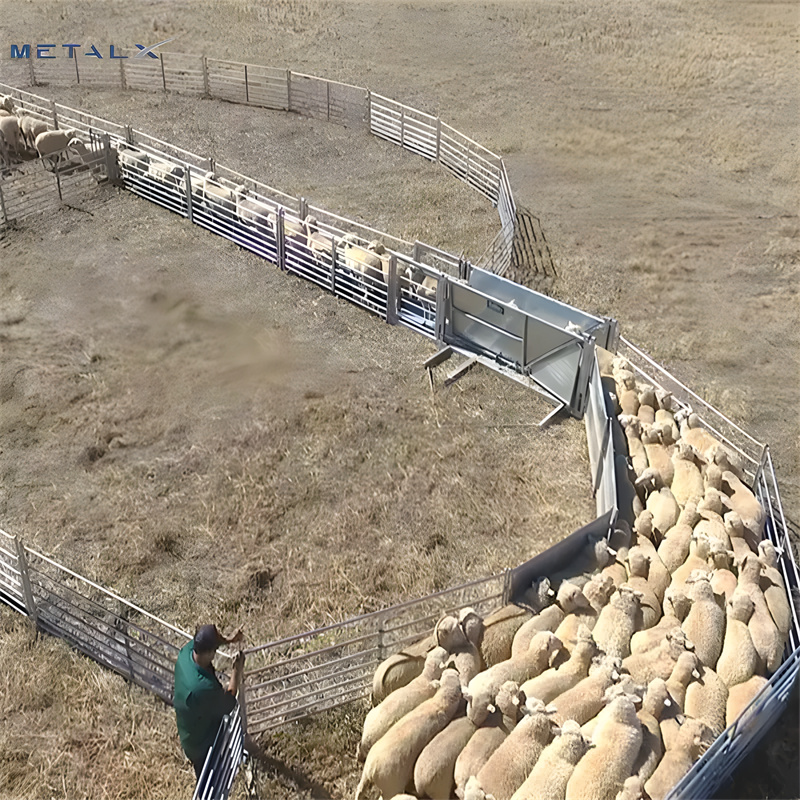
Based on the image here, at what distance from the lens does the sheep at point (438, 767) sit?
6.83 metres

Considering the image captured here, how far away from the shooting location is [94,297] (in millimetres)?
14664

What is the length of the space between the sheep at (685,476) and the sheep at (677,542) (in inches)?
13.2

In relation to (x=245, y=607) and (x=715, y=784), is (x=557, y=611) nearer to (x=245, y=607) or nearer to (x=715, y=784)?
(x=715, y=784)

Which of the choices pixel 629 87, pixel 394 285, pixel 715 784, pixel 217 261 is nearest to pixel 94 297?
pixel 217 261

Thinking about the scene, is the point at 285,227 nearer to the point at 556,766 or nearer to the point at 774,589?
the point at 774,589

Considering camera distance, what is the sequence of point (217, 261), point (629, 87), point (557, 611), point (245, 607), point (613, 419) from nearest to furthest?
point (557, 611) < point (245, 607) < point (613, 419) < point (217, 261) < point (629, 87)

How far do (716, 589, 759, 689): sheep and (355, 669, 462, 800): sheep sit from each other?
244 centimetres

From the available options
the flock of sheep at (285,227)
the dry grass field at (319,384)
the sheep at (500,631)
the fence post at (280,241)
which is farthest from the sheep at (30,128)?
the sheep at (500,631)

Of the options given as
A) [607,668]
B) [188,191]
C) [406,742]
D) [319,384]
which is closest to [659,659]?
[607,668]

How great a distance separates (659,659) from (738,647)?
2.46ft

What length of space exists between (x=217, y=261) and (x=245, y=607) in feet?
27.2

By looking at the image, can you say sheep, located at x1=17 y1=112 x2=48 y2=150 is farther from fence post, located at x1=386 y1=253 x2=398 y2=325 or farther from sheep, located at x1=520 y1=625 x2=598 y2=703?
sheep, located at x1=520 y1=625 x2=598 y2=703

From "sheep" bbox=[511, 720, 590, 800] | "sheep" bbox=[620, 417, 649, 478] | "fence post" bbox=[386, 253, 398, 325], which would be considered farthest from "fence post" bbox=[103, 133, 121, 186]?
"sheep" bbox=[511, 720, 590, 800]

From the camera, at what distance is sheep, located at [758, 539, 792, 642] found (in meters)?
8.27
